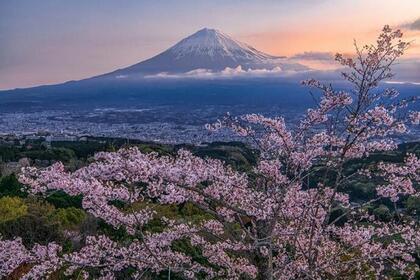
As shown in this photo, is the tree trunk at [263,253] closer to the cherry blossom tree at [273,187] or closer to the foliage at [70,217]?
the cherry blossom tree at [273,187]

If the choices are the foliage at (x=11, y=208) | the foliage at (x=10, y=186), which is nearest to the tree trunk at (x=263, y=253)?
the foliage at (x=11, y=208)

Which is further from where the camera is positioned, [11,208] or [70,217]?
[70,217]

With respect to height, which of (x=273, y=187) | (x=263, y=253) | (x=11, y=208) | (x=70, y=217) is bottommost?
(x=70, y=217)

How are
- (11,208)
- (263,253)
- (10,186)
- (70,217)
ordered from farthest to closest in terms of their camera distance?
(10,186), (70,217), (11,208), (263,253)

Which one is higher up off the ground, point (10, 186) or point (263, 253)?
point (263, 253)

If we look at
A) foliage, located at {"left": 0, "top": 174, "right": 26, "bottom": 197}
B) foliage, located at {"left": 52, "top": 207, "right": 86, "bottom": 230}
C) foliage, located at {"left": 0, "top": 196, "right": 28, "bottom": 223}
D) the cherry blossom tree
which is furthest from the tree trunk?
foliage, located at {"left": 0, "top": 174, "right": 26, "bottom": 197}

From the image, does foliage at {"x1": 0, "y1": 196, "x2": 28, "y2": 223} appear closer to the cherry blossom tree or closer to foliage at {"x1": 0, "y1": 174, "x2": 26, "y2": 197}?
foliage at {"x1": 0, "y1": 174, "x2": 26, "y2": 197}

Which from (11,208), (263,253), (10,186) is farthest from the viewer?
(10,186)

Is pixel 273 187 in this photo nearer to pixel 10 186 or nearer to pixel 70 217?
pixel 70 217

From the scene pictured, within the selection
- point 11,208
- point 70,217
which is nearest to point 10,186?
point 11,208

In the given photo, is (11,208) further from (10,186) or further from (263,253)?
(263,253)

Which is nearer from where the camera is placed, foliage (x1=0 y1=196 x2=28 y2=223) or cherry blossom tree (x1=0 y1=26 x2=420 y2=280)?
cherry blossom tree (x1=0 y1=26 x2=420 y2=280)
